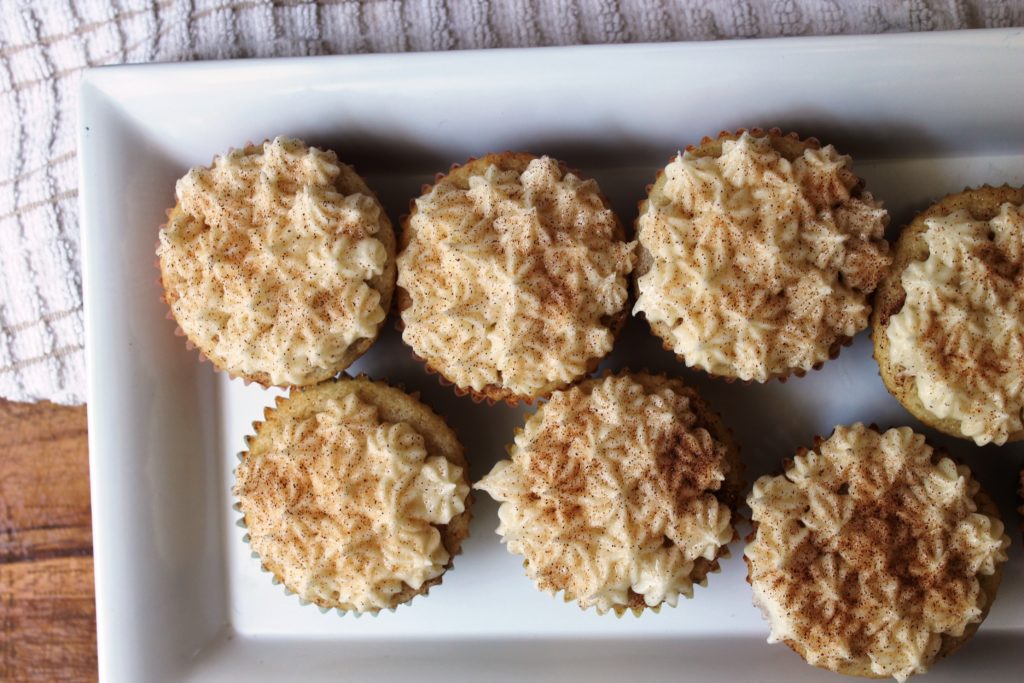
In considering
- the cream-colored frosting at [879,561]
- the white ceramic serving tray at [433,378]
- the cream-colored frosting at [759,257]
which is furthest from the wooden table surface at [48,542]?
the cream-colored frosting at [879,561]

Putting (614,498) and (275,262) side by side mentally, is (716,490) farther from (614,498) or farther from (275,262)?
(275,262)

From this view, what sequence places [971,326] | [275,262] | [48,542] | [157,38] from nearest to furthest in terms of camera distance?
[971,326]
[275,262]
[157,38]
[48,542]

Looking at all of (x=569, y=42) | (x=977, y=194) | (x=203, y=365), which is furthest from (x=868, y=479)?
(x=203, y=365)

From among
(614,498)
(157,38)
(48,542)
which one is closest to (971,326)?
(614,498)

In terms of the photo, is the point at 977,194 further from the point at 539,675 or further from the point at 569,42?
the point at 539,675

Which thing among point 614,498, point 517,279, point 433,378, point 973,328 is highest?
point 517,279

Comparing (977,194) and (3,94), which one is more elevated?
(3,94)
